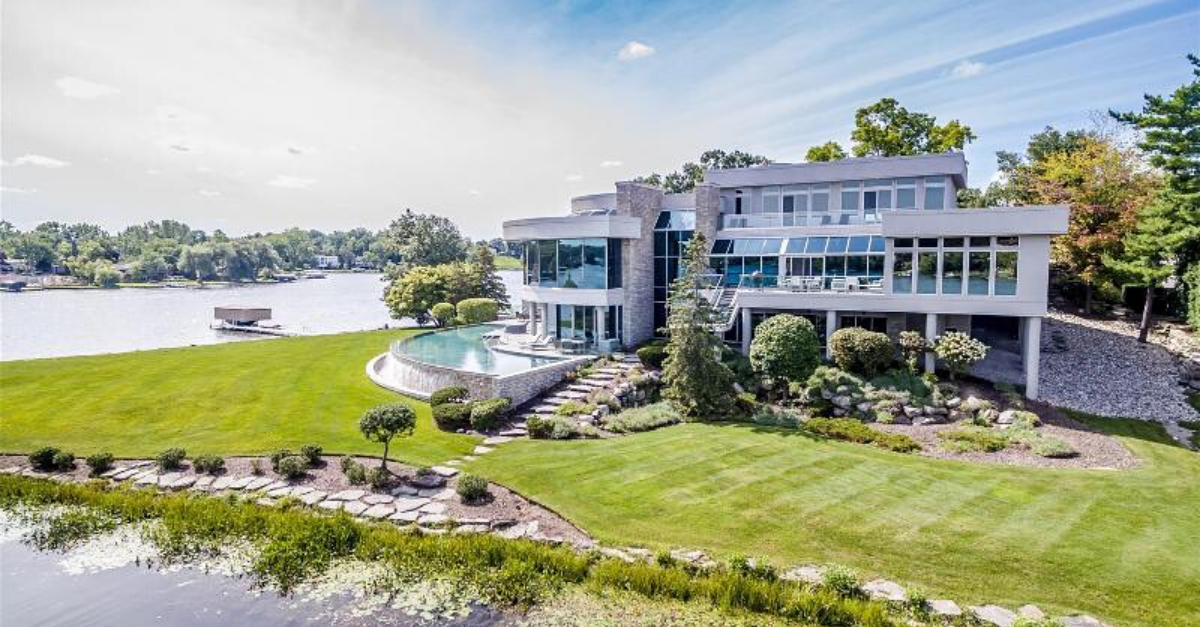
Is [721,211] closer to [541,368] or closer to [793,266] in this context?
[793,266]

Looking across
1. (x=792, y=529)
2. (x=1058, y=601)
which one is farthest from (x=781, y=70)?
(x=1058, y=601)

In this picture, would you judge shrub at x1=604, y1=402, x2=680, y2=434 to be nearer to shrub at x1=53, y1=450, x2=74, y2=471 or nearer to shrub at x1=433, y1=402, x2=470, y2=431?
shrub at x1=433, y1=402, x2=470, y2=431

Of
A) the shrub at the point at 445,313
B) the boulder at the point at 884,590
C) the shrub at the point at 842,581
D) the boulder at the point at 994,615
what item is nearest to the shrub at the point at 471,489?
the shrub at the point at 842,581

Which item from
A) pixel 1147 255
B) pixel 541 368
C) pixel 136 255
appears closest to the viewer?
pixel 541 368

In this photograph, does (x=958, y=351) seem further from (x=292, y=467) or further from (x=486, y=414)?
(x=292, y=467)

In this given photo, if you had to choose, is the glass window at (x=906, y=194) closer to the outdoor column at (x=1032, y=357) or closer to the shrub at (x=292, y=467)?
the outdoor column at (x=1032, y=357)

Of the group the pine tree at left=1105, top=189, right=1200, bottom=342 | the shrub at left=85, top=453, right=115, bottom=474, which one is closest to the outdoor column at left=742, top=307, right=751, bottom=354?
the pine tree at left=1105, top=189, right=1200, bottom=342

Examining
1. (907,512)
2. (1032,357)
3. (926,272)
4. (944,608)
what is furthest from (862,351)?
(944,608)

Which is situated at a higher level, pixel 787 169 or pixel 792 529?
pixel 787 169
